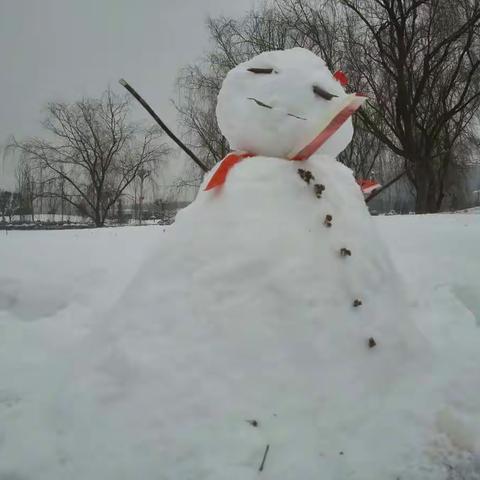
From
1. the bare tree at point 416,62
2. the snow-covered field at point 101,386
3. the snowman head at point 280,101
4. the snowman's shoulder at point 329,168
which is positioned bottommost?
the snow-covered field at point 101,386

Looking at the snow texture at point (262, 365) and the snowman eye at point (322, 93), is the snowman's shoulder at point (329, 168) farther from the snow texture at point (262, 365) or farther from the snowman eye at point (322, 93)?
the snowman eye at point (322, 93)

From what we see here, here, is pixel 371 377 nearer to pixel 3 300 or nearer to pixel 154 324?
pixel 154 324

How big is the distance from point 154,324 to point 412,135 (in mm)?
12049

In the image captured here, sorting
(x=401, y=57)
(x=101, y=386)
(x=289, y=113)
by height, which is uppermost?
(x=401, y=57)

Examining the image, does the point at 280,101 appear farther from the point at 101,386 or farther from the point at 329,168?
the point at 101,386

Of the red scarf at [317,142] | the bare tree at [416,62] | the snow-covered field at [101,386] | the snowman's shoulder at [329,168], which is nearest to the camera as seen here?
the snow-covered field at [101,386]

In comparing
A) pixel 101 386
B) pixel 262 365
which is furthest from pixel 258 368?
pixel 101 386

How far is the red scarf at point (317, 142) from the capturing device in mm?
1772

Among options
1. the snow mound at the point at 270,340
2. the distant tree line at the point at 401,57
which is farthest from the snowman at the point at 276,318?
the distant tree line at the point at 401,57

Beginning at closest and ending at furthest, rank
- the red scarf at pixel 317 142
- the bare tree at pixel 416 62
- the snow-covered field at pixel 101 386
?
the snow-covered field at pixel 101 386, the red scarf at pixel 317 142, the bare tree at pixel 416 62

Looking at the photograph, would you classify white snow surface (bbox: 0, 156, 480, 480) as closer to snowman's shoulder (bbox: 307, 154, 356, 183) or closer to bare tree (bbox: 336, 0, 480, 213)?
snowman's shoulder (bbox: 307, 154, 356, 183)

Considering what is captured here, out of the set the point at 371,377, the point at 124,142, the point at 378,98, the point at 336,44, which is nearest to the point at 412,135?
the point at 378,98

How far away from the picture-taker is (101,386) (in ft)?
4.89

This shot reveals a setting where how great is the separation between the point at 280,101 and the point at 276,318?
3.32 feet
